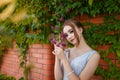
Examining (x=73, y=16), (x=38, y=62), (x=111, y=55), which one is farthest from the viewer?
(x=38, y=62)

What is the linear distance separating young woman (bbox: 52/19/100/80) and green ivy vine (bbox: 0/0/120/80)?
38 centimetres

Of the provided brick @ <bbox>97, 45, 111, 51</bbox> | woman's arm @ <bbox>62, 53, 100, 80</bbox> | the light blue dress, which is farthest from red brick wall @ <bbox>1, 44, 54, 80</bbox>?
woman's arm @ <bbox>62, 53, 100, 80</bbox>

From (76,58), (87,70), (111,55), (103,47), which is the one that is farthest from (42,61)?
(87,70)

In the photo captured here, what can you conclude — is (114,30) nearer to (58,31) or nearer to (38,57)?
(58,31)

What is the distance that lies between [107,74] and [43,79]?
54.0 inches

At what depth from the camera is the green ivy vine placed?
2.54 m

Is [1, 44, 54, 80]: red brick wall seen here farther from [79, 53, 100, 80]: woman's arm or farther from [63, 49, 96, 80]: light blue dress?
[79, 53, 100, 80]: woman's arm

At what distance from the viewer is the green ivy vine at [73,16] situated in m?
2.54

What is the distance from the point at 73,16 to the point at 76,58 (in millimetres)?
1268

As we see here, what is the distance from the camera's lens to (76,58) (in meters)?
1.91

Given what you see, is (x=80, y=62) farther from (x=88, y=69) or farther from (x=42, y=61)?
(x=42, y=61)

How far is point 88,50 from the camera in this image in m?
1.89

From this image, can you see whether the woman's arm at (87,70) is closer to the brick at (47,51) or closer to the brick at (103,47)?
the brick at (103,47)

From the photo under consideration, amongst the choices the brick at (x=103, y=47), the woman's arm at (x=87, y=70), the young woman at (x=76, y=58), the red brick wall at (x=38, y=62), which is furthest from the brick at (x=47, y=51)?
the woman's arm at (x=87, y=70)
